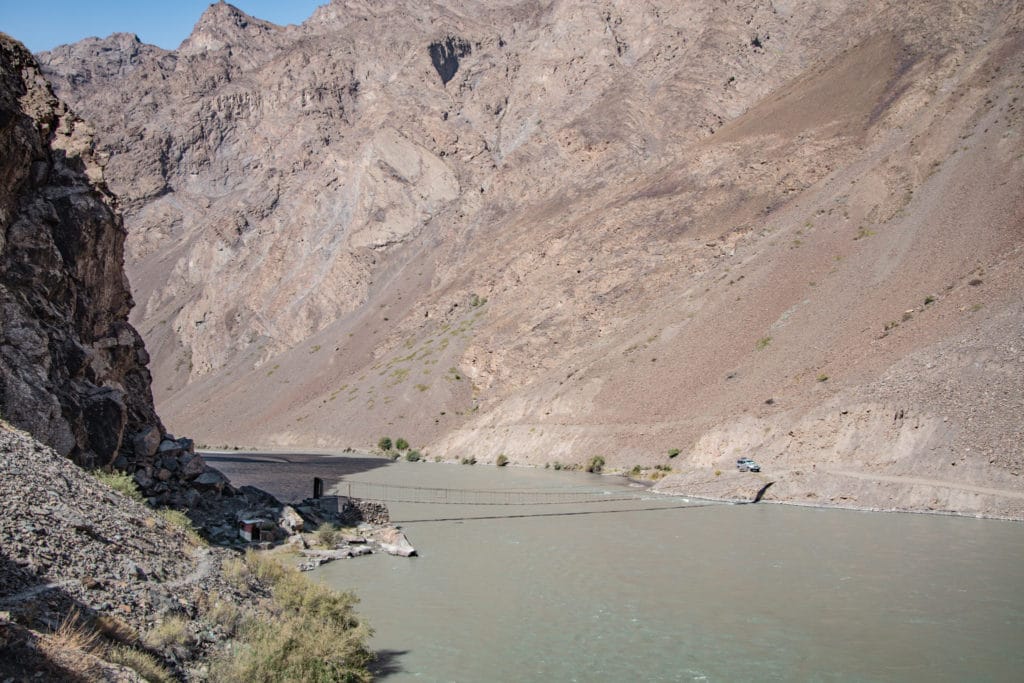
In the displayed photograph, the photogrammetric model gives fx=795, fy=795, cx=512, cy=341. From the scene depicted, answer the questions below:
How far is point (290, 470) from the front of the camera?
57.2 meters

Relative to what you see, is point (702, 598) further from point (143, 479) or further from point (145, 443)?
point (145, 443)

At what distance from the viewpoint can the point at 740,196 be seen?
76.5m

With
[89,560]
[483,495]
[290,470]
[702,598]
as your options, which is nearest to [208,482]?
[89,560]

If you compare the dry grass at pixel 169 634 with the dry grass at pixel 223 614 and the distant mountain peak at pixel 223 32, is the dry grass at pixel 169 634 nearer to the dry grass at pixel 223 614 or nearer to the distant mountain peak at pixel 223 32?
the dry grass at pixel 223 614

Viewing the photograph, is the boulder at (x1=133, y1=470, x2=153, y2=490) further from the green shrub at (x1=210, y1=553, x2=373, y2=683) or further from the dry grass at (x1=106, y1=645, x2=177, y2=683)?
the dry grass at (x1=106, y1=645, x2=177, y2=683)

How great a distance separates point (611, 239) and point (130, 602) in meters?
72.6

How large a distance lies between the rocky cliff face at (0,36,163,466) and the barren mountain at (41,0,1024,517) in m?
27.0

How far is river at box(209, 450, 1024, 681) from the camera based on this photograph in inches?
575

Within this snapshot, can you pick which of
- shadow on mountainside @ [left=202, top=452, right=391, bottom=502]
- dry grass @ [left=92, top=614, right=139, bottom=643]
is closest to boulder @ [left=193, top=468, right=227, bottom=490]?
shadow on mountainside @ [left=202, top=452, right=391, bottom=502]

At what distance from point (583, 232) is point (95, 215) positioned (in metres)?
58.9

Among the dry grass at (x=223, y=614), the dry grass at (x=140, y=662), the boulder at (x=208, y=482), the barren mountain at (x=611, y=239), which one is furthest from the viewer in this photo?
the barren mountain at (x=611, y=239)

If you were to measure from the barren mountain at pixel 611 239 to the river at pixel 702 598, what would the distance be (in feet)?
25.6

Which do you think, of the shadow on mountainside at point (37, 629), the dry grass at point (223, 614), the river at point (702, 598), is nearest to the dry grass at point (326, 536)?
the river at point (702, 598)

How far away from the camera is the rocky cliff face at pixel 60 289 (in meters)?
20.5
